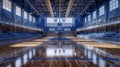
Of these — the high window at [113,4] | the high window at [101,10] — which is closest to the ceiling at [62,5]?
the high window at [101,10]

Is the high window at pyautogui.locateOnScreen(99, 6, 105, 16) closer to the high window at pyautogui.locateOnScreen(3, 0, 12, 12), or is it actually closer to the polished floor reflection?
the high window at pyautogui.locateOnScreen(3, 0, 12, 12)

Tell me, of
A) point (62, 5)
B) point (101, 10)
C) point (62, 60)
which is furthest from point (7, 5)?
point (62, 60)

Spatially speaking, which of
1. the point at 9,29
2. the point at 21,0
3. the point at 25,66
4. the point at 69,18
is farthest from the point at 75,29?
the point at 25,66

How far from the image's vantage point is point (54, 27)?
47.6m

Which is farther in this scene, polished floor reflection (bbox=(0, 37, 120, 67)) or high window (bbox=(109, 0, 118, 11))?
high window (bbox=(109, 0, 118, 11))

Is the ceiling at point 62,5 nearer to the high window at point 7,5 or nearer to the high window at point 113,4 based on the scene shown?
the high window at point 113,4

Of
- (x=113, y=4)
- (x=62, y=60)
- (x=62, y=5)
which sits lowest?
(x=62, y=60)

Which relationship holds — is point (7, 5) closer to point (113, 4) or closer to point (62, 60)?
point (113, 4)

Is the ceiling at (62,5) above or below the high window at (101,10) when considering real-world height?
above

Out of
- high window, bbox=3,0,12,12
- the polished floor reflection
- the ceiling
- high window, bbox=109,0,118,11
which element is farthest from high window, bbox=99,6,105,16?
the polished floor reflection

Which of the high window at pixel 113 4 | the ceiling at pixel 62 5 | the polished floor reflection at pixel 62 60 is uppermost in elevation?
the ceiling at pixel 62 5

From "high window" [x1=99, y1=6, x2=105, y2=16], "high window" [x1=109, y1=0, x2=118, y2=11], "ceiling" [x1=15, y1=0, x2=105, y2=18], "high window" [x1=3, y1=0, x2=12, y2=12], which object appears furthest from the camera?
"ceiling" [x1=15, y1=0, x2=105, y2=18]

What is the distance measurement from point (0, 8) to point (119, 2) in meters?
15.0

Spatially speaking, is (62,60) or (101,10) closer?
(62,60)
